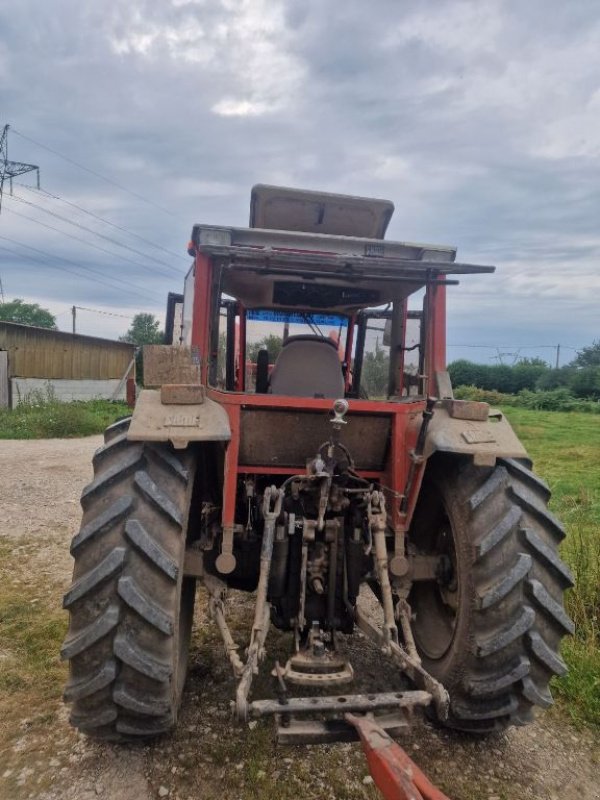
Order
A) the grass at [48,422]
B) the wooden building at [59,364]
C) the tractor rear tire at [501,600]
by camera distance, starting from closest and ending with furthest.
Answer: the tractor rear tire at [501,600]
the grass at [48,422]
the wooden building at [59,364]

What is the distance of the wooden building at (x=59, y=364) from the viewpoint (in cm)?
1800

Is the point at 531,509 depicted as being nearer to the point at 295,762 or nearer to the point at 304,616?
the point at 304,616

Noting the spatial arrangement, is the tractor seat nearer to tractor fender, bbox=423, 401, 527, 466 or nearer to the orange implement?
tractor fender, bbox=423, 401, 527, 466

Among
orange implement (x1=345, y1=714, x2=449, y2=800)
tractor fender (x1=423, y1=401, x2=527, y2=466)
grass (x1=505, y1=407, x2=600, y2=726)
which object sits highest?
tractor fender (x1=423, y1=401, x2=527, y2=466)

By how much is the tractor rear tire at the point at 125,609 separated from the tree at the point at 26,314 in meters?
53.5

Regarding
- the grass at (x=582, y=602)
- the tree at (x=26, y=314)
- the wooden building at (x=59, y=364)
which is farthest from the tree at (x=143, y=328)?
the grass at (x=582, y=602)

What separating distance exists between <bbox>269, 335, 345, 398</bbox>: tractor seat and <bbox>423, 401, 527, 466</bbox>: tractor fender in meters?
0.90

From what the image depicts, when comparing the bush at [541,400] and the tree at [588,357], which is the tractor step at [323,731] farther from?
the tree at [588,357]

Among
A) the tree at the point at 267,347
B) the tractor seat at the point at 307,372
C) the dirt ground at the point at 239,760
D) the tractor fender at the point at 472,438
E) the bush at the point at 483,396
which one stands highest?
the tree at the point at 267,347

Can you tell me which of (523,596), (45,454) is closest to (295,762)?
(523,596)

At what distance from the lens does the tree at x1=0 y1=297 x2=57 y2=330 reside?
5150cm

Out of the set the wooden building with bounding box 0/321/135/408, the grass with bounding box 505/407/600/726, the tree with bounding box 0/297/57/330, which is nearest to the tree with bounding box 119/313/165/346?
the tree with bounding box 0/297/57/330

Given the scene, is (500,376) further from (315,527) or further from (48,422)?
(315,527)

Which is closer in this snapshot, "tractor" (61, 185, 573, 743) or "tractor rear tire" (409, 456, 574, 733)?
"tractor" (61, 185, 573, 743)
